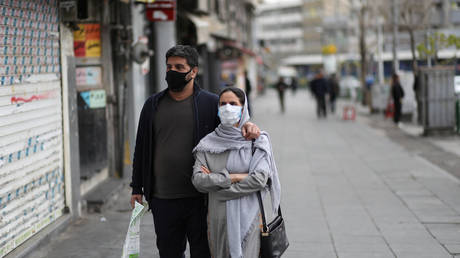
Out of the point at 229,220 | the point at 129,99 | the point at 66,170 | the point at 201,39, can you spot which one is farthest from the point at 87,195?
the point at 201,39

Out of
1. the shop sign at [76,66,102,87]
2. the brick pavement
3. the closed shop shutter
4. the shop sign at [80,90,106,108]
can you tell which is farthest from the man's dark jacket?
the shop sign at [76,66,102,87]

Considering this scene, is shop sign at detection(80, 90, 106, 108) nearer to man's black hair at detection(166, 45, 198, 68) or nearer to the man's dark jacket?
the man's dark jacket

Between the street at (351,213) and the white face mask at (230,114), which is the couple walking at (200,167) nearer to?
the white face mask at (230,114)

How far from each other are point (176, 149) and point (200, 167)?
0.30m

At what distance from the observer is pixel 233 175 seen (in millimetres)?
4062

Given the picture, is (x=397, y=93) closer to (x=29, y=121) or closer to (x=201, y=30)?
(x=201, y=30)

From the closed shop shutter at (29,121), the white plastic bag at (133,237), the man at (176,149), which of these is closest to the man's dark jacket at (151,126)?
the man at (176,149)

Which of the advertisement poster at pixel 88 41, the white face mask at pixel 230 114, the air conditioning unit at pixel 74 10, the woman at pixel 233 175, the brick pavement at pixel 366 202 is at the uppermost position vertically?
the air conditioning unit at pixel 74 10

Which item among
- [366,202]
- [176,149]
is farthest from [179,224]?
[366,202]

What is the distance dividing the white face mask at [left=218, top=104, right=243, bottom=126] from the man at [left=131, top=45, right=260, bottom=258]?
0.30 metres

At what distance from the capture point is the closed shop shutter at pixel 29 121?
6.04 metres

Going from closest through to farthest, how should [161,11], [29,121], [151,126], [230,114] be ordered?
[230,114], [151,126], [29,121], [161,11]

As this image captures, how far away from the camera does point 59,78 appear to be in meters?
7.57

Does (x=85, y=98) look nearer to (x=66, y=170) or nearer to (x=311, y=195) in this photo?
(x=66, y=170)
